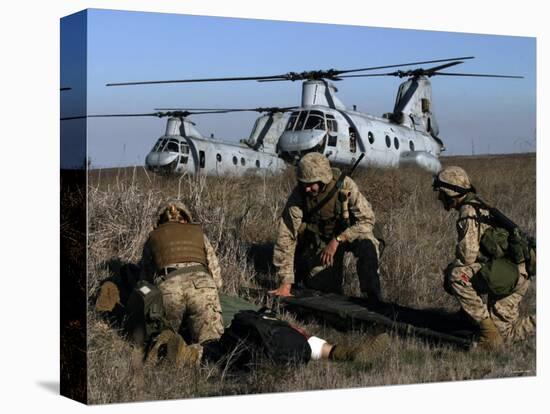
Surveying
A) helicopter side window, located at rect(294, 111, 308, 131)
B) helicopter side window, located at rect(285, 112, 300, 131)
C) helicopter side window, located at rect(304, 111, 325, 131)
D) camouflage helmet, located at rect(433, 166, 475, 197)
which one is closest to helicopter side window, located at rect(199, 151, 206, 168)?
helicopter side window, located at rect(285, 112, 300, 131)

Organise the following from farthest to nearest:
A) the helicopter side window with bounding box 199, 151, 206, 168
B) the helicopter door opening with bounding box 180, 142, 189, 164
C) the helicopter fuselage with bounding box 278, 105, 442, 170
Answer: the helicopter side window with bounding box 199, 151, 206, 168
the helicopter door opening with bounding box 180, 142, 189, 164
the helicopter fuselage with bounding box 278, 105, 442, 170

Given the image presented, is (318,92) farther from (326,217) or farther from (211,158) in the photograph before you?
(211,158)

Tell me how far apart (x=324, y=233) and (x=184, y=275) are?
208 centimetres

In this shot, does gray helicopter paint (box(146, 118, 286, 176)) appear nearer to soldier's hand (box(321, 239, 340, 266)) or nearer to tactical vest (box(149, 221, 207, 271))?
soldier's hand (box(321, 239, 340, 266))

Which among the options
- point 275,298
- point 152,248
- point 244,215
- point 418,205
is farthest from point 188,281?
point 418,205

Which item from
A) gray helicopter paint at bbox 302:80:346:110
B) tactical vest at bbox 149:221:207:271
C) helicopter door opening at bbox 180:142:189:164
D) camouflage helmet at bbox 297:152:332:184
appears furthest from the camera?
helicopter door opening at bbox 180:142:189:164

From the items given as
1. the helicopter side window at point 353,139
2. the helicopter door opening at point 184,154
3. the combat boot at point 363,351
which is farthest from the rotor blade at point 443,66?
the helicopter door opening at point 184,154

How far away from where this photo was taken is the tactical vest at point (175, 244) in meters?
9.87

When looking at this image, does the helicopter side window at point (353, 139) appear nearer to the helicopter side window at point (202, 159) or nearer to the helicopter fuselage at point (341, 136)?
the helicopter fuselage at point (341, 136)

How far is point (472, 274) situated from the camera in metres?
10.5

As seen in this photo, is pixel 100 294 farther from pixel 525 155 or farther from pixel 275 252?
pixel 525 155

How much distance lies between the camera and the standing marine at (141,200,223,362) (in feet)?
31.9

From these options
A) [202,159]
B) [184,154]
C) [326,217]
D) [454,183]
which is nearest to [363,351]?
[326,217]

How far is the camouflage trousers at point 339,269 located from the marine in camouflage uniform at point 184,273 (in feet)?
5.17
